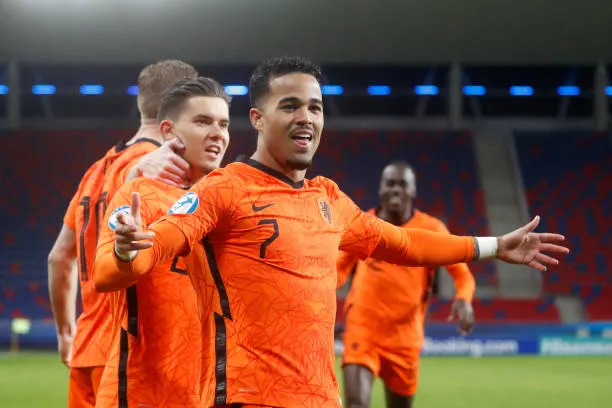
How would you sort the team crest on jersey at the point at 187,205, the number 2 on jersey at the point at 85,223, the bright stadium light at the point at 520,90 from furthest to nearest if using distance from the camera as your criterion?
the bright stadium light at the point at 520,90 → the number 2 on jersey at the point at 85,223 → the team crest on jersey at the point at 187,205

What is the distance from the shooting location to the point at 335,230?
361 cm

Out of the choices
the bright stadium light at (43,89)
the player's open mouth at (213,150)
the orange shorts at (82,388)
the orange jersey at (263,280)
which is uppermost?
the bright stadium light at (43,89)

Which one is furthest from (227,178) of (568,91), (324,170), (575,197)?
(568,91)

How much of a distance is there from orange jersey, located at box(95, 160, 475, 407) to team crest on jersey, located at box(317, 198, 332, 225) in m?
0.03

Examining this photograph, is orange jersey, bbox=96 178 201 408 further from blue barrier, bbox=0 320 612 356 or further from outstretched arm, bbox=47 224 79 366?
blue barrier, bbox=0 320 612 356

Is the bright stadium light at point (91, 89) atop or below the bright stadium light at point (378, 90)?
atop

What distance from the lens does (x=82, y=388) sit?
168 inches

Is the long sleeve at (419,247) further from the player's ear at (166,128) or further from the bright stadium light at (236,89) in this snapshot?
the bright stadium light at (236,89)

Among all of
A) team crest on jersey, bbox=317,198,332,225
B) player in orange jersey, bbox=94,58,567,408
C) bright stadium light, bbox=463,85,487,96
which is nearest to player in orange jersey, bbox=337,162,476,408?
team crest on jersey, bbox=317,198,332,225

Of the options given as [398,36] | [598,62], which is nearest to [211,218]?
[398,36]

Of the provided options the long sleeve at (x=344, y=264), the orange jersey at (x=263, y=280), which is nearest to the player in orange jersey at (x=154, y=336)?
the orange jersey at (x=263, y=280)

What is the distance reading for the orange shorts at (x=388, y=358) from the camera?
24.0 ft

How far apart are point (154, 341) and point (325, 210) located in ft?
2.86

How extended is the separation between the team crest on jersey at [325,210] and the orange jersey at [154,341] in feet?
2.19
